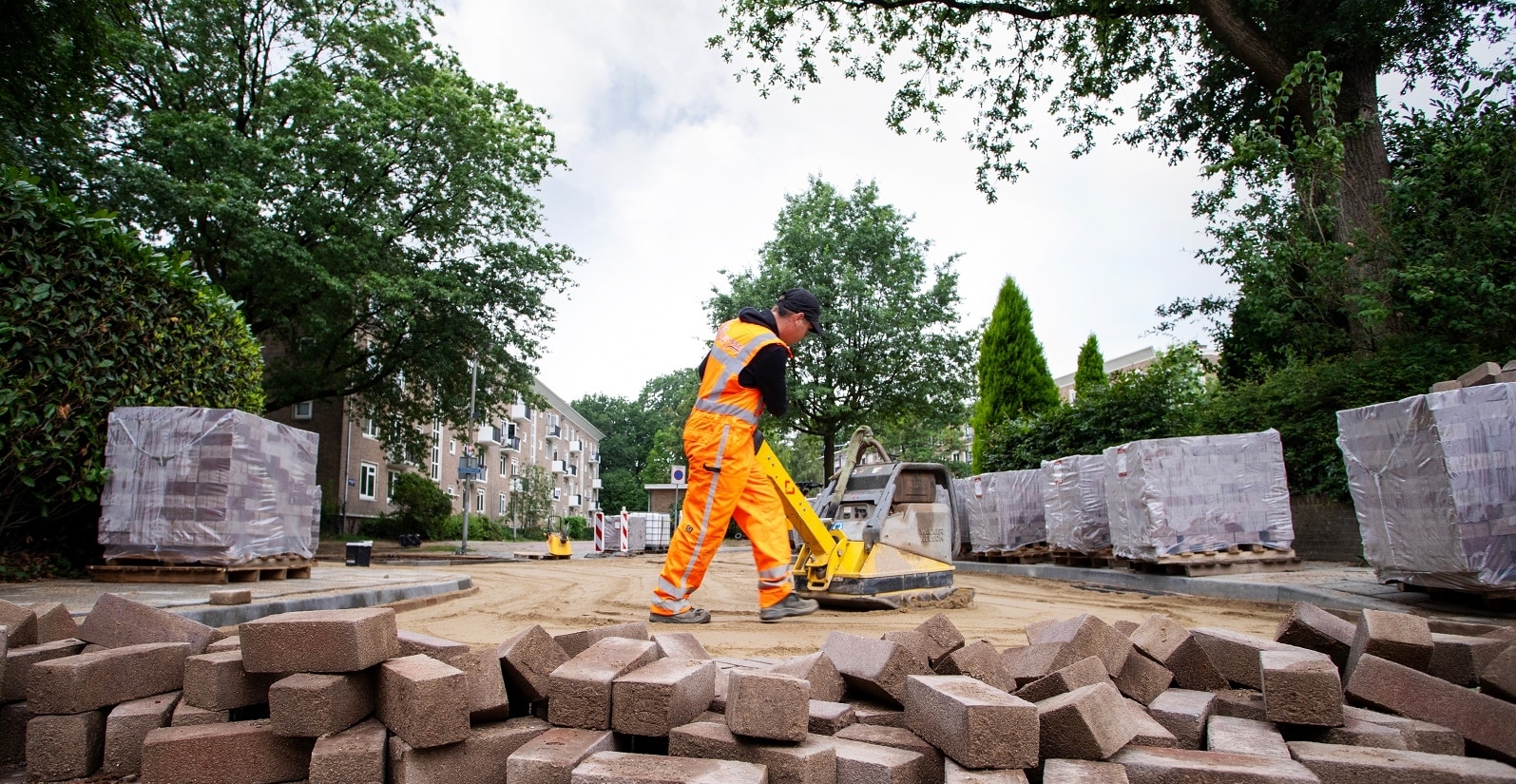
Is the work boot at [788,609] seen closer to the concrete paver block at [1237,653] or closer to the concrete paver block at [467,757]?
the concrete paver block at [1237,653]

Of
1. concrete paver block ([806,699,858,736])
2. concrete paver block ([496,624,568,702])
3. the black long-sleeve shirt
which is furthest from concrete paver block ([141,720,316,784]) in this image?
the black long-sleeve shirt

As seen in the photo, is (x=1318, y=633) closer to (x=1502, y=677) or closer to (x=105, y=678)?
(x=1502, y=677)

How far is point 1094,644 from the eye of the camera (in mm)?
3301

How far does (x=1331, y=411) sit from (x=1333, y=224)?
108 inches

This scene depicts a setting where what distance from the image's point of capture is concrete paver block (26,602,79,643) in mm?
3662

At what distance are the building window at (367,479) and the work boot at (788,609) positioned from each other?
35.3 meters

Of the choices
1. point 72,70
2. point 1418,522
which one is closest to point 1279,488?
point 1418,522

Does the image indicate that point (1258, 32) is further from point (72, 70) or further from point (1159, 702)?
point (72, 70)

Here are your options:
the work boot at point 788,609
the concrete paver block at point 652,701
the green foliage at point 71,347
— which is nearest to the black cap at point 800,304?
the work boot at point 788,609

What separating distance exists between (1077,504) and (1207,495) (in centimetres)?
258

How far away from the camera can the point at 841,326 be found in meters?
27.7

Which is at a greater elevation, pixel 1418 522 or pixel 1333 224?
pixel 1333 224

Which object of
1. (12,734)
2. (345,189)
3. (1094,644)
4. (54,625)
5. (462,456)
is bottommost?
(12,734)

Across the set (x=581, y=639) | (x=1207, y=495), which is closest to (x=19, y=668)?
(x=581, y=639)
